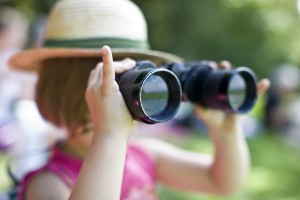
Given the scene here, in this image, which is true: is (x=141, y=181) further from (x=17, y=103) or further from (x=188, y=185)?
(x=17, y=103)

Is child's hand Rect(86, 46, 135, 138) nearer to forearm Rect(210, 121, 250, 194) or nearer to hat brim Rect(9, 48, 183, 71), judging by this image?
hat brim Rect(9, 48, 183, 71)

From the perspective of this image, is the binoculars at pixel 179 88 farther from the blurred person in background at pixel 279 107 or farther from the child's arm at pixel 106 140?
the blurred person in background at pixel 279 107

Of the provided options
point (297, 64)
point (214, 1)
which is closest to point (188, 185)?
point (214, 1)

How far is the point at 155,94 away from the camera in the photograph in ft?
3.12

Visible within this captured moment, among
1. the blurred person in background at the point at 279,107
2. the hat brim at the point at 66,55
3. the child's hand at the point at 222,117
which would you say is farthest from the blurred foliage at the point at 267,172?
the hat brim at the point at 66,55

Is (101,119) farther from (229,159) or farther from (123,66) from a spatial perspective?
(229,159)

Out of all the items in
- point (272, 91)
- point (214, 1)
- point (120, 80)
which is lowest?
point (272, 91)

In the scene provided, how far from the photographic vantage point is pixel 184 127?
6.92 metres

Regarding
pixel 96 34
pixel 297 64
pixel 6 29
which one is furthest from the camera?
pixel 297 64

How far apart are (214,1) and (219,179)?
314 inches

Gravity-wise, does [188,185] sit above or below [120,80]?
below

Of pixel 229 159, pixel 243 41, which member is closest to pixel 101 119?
pixel 229 159

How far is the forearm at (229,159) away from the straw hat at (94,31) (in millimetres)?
266

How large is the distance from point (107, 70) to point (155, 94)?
132mm
